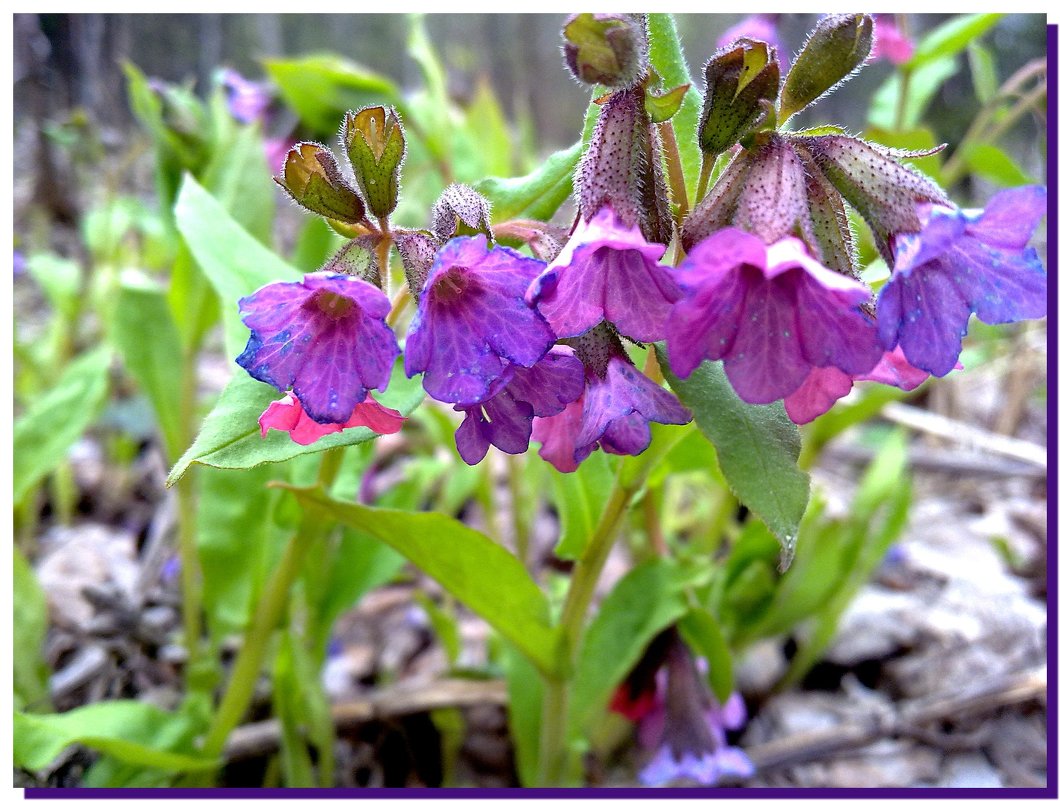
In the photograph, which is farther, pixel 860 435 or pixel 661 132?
pixel 860 435

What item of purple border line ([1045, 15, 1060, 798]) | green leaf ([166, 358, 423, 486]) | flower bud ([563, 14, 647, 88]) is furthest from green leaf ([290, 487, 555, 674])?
purple border line ([1045, 15, 1060, 798])

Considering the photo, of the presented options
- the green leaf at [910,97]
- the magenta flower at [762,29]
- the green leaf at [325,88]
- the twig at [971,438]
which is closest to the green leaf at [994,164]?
the green leaf at [910,97]

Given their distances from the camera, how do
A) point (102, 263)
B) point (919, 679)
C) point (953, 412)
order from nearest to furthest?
point (919, 679)
point (102, 263)
point (953, 412)

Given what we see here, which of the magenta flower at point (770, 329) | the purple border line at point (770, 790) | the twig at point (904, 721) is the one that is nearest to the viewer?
the magenta flower at point (770, 329)

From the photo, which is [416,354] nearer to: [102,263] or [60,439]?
[60,439]

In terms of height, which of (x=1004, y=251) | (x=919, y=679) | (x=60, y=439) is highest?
(x=1004, y=251)

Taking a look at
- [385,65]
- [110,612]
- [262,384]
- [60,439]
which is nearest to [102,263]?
[60,439]

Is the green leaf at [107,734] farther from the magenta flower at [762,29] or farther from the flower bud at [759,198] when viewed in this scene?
the magenta flower at [762,29]
